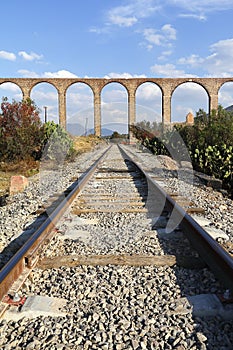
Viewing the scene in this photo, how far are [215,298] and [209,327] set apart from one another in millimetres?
302

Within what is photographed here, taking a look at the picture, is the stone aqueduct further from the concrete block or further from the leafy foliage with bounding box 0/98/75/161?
the concrete block

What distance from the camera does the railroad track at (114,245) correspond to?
2502mm

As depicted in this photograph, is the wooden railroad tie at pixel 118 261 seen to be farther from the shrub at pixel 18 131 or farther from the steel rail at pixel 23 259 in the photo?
the shrub at pixel 18 131

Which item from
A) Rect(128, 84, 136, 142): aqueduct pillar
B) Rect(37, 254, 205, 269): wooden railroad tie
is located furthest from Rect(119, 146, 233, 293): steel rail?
Rect(128, 84, 136, 142): aqueduct pillar

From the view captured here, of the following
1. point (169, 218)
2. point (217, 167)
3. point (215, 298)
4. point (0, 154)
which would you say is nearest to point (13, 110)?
point (0, 154)

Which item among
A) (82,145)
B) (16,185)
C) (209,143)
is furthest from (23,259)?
(82,145)

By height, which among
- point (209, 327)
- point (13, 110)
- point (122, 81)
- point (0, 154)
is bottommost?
point (209, 327)

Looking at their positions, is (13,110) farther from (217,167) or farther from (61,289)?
(61,289)

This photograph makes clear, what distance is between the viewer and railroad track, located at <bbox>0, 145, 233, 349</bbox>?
250 centimetres

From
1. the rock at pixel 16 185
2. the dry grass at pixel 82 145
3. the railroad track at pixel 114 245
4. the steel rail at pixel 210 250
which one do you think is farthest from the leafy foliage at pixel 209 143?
the dry grass at pixel 82 145

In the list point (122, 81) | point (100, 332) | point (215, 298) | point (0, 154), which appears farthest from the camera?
point (122, 81)

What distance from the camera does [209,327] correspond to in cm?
199

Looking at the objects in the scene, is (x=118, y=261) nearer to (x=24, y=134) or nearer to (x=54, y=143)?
(x=24, y=134)

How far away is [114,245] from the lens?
334cm
